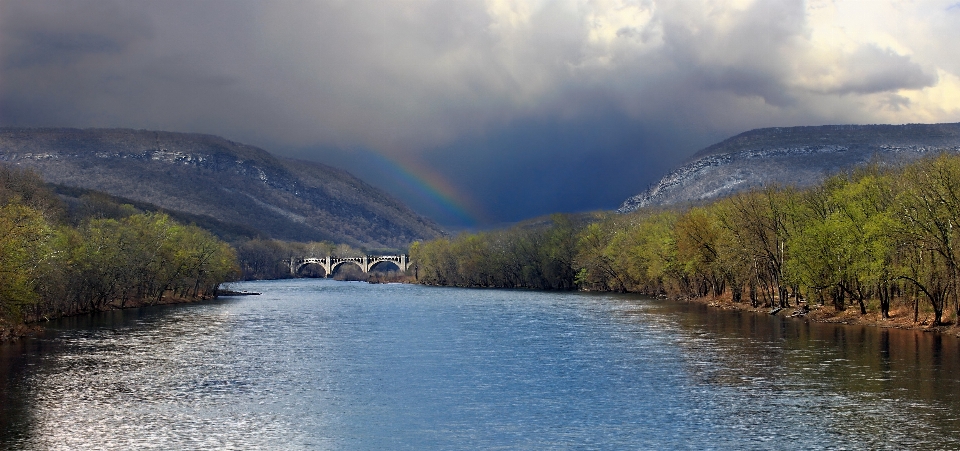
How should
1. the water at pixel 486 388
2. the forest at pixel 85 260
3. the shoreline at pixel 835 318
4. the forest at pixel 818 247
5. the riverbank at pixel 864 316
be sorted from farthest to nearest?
the riverbank at pixel 864 316
the shoreline at pixel 835 318
the forest at pixel 85 260
the forest at pixel 818 247
the water at pixel 486 388

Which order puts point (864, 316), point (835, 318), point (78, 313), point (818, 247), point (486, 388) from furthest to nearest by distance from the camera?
point (78, 313) < point (835, 318) < point (818, 247) < point (864, 316) < point (486, 388)

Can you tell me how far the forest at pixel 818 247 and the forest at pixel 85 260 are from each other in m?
68.9

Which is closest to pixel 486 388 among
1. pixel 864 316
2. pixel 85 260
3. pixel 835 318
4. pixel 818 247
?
pixel 818 247

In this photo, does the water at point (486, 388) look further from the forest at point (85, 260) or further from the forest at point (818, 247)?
the forest at point (818, 247)

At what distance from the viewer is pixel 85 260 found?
9325 centimetres

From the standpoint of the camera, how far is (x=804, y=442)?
32656mm

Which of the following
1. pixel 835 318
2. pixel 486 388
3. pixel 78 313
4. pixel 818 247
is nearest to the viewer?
pixel 486 388

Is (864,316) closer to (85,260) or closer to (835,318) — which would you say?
(835,318)

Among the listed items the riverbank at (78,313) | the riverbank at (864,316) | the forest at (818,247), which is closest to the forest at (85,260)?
the riverbank at (78,313)

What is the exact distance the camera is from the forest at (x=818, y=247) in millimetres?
67250

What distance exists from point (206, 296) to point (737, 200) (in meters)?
92.3

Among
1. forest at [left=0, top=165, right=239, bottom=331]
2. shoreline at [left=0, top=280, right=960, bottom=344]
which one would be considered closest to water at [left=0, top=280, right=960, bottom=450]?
shoreline at [left=0, top=280, right=960, bottom=344]

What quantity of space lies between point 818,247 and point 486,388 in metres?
48.4

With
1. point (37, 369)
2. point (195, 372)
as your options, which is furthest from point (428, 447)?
point (37, 369)
